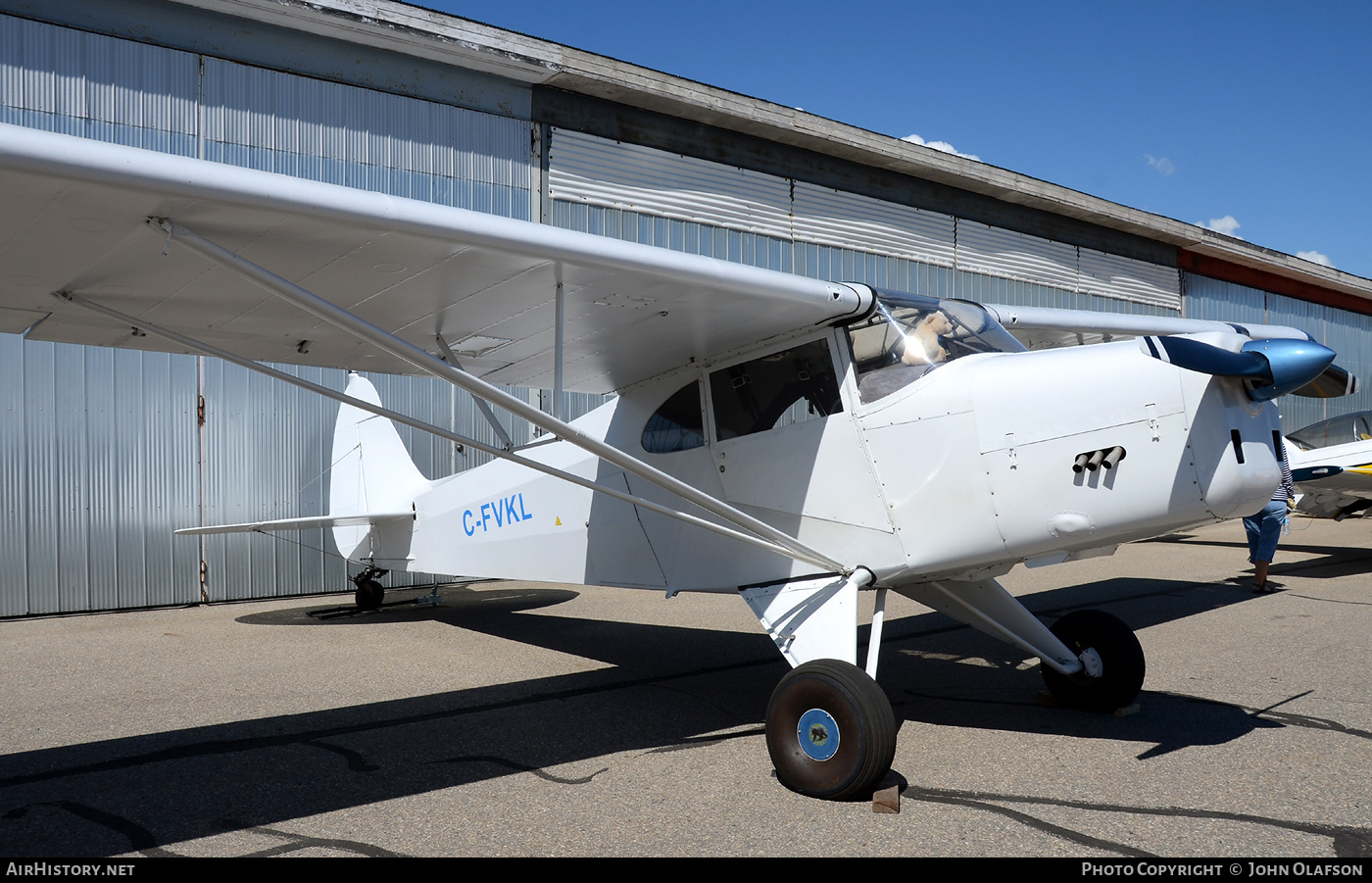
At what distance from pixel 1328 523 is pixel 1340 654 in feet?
56.5

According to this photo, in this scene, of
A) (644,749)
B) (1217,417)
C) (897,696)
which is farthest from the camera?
(897,696)

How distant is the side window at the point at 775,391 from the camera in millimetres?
5066

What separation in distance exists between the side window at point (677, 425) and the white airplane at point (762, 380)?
0.07ft

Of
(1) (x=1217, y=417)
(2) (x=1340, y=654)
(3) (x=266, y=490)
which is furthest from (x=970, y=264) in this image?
(1) (x=1217, y=417)

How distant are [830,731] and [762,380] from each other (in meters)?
2.11

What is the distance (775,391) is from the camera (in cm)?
530

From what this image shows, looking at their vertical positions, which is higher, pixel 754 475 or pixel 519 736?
pixel 754 475

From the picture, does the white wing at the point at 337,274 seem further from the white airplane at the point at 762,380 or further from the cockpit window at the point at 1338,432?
the cockpit window at the point at 1338,432

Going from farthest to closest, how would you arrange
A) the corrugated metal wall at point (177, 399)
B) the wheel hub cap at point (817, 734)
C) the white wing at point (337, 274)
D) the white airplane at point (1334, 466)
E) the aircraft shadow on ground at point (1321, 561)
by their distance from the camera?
the white airplane at point (1334, 466) → the aircraft shadow on ground at point (1321, 561) → the corrugated metal wall at point (177, 399) → the wheel hub cap at point (817, 734) → the white wing at point (337, 274)

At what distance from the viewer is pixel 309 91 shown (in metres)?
11.0

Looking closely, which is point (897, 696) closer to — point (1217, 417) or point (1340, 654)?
point (1217, 417)

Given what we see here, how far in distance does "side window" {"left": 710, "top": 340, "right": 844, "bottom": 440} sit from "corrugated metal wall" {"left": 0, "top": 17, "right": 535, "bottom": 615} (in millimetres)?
7547

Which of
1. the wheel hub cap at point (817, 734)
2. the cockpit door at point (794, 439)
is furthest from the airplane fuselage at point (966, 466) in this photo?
the wheel hub cap at point (817, 734)

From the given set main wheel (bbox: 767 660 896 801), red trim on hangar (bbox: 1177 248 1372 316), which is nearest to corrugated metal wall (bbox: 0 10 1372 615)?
main wheel (bbox: 767 660 896 801)
